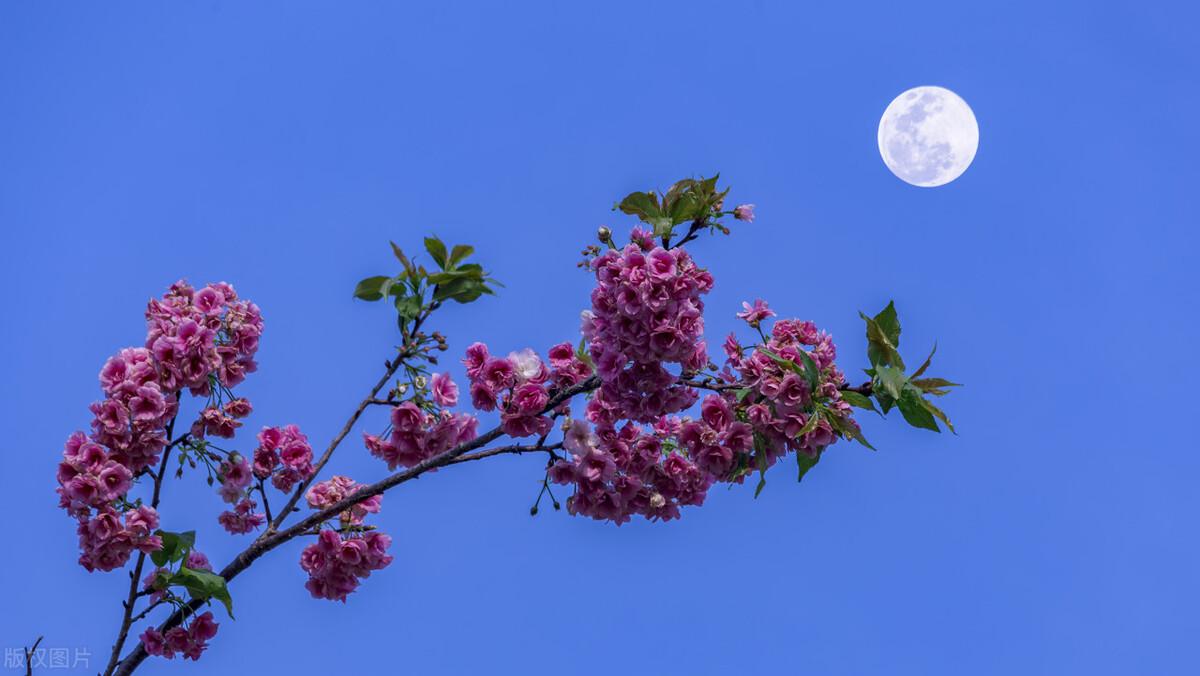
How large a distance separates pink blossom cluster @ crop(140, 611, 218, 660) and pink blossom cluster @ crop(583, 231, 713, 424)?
233cm

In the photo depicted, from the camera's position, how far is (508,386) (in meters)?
4.93

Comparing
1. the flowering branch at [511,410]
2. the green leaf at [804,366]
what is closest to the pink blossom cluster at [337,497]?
the flowering branch at [511,410]

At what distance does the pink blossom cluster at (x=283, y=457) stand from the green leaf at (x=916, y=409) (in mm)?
2880

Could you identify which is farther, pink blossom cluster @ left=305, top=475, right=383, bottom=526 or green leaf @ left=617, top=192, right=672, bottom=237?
pink blossom cluster @ left=305, top=475, right=383, bottom=526

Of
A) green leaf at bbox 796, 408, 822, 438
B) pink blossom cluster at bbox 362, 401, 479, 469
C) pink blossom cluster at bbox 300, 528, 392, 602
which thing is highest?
pink blossom cluster at bbox 362, 401, 479, 469

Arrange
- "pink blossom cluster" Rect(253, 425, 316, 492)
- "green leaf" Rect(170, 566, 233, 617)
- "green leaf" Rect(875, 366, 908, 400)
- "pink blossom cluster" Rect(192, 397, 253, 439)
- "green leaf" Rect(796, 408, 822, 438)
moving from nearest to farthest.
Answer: "green leaf" Rect(875, 366, 908, 400), "green leaf" Rect(796, 408, 822, 438), "green leaf" Rect(170, 566, 233, 617), "pink blossom cluster" Rect(192, 397, 253, 439), "pink blossom cluster" Rect(253, 425, 316, 492)

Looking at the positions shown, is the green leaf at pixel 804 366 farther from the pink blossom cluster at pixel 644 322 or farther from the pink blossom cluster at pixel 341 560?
the pink blossom cluster at pixel 341 560

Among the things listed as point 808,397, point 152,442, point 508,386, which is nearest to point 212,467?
point 152,442

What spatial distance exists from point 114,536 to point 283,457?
880 millimetres

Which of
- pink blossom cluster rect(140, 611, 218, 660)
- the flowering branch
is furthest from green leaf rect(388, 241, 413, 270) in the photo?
pink blossom cluster rect(140, 611, 218, 660)

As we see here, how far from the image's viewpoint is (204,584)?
15.4 ft

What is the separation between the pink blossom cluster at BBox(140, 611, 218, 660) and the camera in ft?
16.6

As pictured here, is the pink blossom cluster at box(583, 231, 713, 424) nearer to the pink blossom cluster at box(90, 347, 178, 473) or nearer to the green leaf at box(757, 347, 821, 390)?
the green leaf at box(757, 347, 821, 390)

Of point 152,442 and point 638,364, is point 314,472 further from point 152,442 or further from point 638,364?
point 638,364
